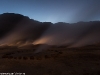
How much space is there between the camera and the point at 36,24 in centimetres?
8194

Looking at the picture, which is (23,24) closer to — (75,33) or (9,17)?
(9,17)

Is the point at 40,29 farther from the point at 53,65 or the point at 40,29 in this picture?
the point at 53,65

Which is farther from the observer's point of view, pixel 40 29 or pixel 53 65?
pixel 40 29

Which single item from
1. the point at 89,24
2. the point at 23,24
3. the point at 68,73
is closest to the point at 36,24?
the point at 23,24

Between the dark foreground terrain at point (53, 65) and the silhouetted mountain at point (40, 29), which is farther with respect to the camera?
the silhouetted mountain at point (40, 29)

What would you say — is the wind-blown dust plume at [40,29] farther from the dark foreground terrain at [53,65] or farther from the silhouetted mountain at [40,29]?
the dark foreground terrain at [53,65]

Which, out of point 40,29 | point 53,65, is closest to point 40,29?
point 40,29

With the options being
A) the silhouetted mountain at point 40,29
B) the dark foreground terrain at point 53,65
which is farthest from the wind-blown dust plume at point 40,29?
the dark foreground terrain at point 53,65

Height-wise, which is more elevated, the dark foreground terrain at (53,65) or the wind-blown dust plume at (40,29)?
the wind-blown dust plume at (40,29)

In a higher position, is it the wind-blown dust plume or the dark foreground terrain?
the wind-blown dust plume

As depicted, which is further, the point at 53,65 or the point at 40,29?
the point at 40,29

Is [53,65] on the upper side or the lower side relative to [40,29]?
lower

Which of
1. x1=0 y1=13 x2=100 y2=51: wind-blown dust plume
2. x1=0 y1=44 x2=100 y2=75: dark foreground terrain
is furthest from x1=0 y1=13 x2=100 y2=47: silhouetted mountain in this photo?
x1=0 y1=44 x2=100 y2=75: dark foreground terrain

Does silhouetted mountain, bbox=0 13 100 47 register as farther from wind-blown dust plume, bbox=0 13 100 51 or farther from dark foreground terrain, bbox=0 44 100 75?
dark foreground terrain, bbox=0 44 100 75
